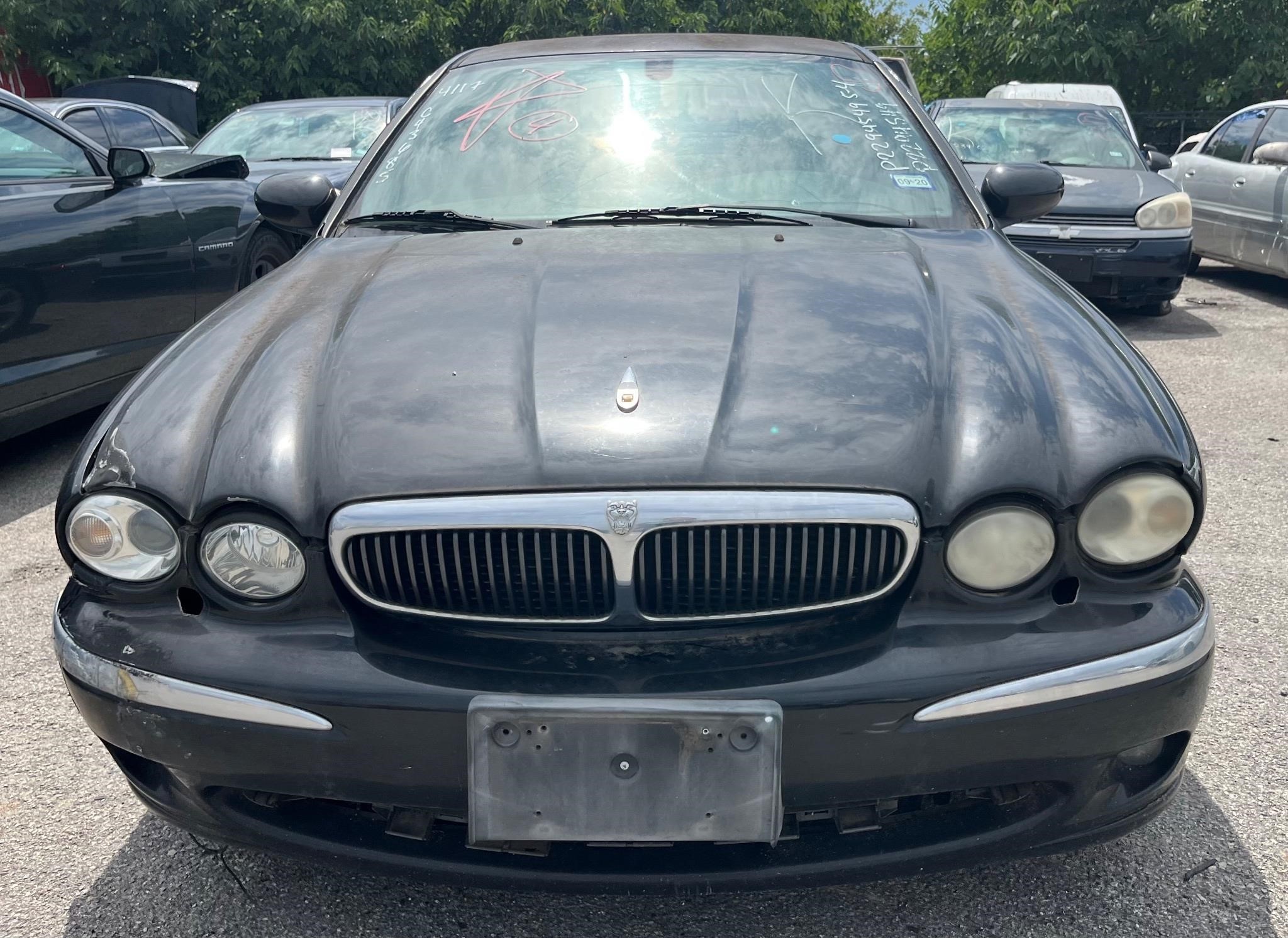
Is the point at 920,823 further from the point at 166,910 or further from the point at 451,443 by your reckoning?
the point at 166,910

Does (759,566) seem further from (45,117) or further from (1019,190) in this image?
(45,117)

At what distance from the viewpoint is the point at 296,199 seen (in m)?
3.34

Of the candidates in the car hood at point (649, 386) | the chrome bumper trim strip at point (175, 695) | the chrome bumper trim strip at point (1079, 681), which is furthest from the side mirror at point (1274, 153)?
the chrome bumper trim strip at point (175, 695)

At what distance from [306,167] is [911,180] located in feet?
18.4

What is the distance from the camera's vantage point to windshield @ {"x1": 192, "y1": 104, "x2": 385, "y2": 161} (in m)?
8.23

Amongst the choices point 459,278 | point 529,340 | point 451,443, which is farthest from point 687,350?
point 459,278

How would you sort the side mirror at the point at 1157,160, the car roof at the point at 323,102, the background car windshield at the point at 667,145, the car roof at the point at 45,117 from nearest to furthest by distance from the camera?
1. the background car windshield at the point at 667,145
2. the car roof at the point at 45,117
3. the car roof at the point at 323,102
4. the side mirror at the point at 1157,160

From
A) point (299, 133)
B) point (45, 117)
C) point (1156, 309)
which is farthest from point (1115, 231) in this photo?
point (45, 117)

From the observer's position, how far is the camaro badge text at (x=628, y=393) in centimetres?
195

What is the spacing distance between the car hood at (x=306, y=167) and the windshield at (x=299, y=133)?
13 centimetres

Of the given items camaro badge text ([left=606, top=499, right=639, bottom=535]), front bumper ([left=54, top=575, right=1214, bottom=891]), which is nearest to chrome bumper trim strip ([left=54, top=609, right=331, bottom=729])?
front bumper ([left=54, top=575, right=1214, bottom=891])

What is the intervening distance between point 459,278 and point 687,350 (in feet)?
1.98

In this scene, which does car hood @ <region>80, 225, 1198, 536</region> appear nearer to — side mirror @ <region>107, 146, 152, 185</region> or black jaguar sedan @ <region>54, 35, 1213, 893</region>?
black jaguar sedan @ <region>54, 35, 1213, 893</region>

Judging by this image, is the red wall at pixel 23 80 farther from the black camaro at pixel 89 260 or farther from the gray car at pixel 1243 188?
the gray car at pixel 1243 188
